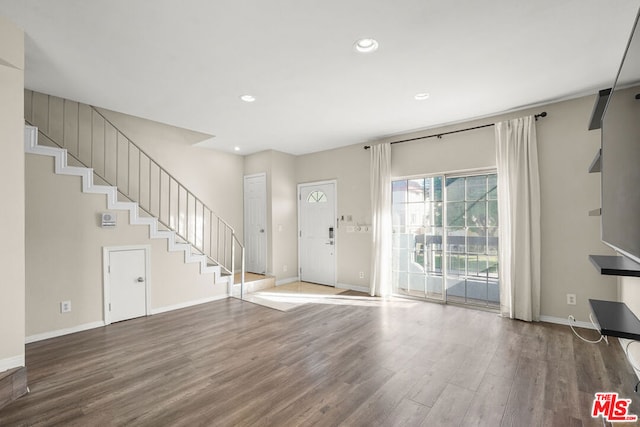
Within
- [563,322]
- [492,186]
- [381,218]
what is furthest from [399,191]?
[563,322]

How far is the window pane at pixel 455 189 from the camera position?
4.65 meters

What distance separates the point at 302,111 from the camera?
13.5 ft

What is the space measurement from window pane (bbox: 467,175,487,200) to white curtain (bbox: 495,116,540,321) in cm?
30

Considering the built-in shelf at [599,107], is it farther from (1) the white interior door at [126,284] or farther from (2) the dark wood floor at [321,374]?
(1) the white interior door at [126,284]

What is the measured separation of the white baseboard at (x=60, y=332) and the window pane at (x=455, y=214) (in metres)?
5.11

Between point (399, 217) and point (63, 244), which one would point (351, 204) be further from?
point (63, 244)

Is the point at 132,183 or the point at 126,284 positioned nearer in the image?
the point at 126,284

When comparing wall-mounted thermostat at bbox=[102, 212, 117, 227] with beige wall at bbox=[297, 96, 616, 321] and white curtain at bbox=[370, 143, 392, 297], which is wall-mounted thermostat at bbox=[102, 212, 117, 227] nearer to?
white curtain at bbox=[370, 143, 392, 297]

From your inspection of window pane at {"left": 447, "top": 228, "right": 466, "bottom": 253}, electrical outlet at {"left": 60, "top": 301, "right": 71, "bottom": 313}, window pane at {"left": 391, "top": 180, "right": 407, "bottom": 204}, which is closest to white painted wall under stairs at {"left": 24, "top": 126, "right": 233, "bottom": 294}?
electrical outlet at {"left": 60, "top": 301, "right": 71, "bottom": 313}

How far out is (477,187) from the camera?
4.52 m

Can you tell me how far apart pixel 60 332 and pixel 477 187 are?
19.1ft

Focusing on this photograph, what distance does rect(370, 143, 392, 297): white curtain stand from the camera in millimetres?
5203

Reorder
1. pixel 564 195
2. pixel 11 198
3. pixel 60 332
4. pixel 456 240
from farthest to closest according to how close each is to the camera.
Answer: pixel 456 240, pixel 564 195, pixel 60 332, pixel 11 198

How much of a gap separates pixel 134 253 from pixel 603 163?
16.5 feet
